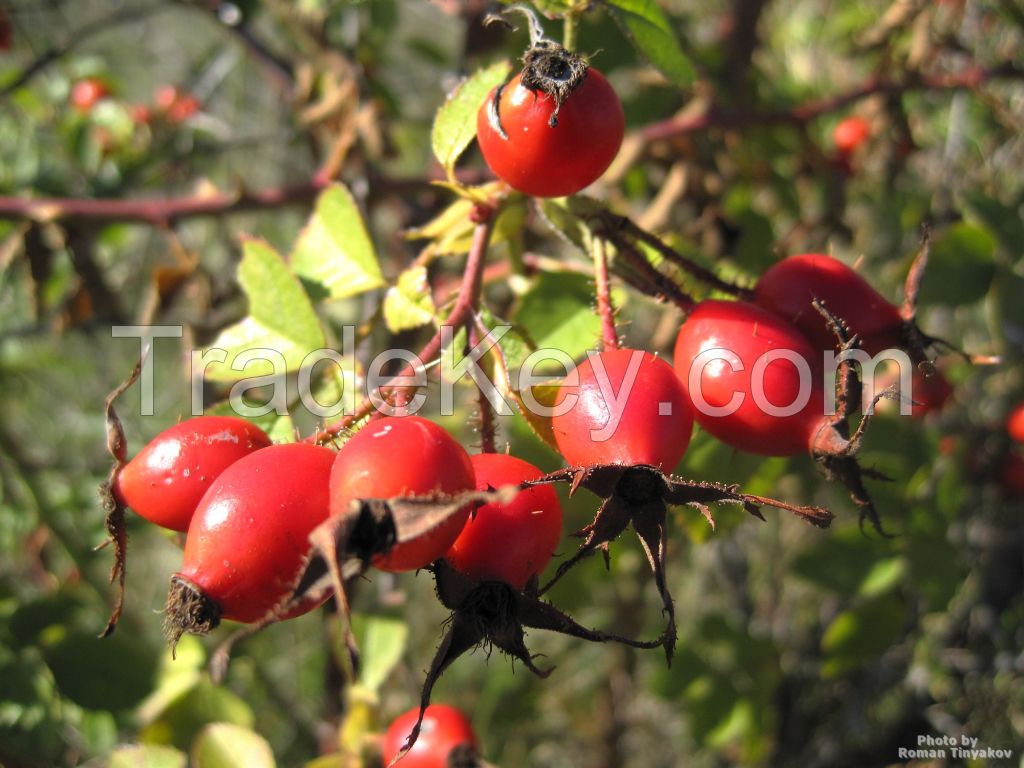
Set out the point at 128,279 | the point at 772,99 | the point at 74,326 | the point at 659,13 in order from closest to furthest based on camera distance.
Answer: the point at 659,13 → the point at 74,326 → the point at 772,99 → the point at 128,279

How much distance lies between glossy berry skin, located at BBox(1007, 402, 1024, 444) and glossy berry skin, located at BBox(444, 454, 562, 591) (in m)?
1.48

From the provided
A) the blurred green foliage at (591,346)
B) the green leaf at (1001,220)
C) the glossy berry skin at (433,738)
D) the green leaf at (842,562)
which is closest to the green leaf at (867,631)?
the blurred green foliage at (591,346)

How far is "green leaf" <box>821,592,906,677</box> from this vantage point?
1767mm

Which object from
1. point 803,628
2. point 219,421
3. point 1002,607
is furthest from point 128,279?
point 1002,607

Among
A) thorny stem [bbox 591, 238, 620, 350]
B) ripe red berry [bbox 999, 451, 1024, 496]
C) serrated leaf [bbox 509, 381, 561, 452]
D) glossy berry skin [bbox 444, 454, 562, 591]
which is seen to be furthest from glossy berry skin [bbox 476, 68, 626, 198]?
ripe red berry [bbox 999, 451, 1024, 496]

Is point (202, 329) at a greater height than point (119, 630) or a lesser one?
greater

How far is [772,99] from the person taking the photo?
93.3 inches

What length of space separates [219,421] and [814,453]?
2.08 feet

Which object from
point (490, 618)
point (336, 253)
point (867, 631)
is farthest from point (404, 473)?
point (867, 631)

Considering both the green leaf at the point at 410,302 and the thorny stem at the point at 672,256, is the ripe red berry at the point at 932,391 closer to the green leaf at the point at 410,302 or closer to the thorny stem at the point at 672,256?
the thorny stem at the point at 672,256

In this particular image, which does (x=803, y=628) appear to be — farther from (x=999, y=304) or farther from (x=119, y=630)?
(x=119, y=630)

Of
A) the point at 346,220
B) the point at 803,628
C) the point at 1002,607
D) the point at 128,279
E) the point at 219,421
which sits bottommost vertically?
the point at 803,628

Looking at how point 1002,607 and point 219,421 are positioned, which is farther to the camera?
point 1002,607

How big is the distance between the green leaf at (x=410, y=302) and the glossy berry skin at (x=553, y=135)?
25 cm
